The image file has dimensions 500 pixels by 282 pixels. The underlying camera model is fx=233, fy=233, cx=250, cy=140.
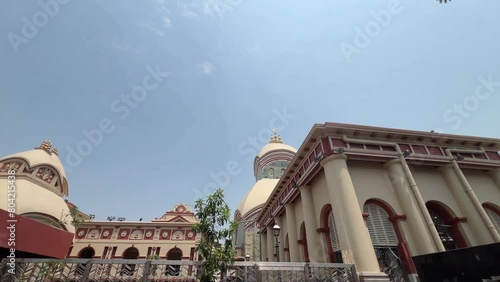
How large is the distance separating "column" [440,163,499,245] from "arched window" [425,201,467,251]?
60 centimetres

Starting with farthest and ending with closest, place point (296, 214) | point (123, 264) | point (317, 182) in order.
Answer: point (296, 214) < point (317, 182) < point (123, 264)

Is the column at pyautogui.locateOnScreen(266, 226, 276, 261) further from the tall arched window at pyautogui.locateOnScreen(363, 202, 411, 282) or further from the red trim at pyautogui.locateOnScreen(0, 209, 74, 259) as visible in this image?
the red trim at pyautogui.locateOnScreen(0, 209, 74, 259)

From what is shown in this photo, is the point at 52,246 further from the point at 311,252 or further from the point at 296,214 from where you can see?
the point at 296,214

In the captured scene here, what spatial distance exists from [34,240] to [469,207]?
19.1m

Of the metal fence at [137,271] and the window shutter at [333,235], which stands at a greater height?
the window shutter at [333,235]

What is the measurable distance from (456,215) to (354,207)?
650cm

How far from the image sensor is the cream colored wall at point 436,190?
11570mm

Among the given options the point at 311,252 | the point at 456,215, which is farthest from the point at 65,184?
the point at 456,215

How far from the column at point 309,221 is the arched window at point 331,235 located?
64 centimetres

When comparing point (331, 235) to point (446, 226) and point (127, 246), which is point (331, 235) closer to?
point (446, 226)

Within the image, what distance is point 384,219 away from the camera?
11.2m

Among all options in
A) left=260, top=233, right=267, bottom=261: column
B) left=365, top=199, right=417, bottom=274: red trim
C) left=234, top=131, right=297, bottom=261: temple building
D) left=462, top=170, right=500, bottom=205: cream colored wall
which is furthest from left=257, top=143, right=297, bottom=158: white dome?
left=365, top=199, right=417, bottom=274: red trim

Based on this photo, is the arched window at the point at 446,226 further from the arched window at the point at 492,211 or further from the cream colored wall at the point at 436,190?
the arched window at the point at 492,211

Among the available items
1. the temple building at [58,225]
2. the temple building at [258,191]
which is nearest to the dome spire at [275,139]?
the temple building at [258,191]
